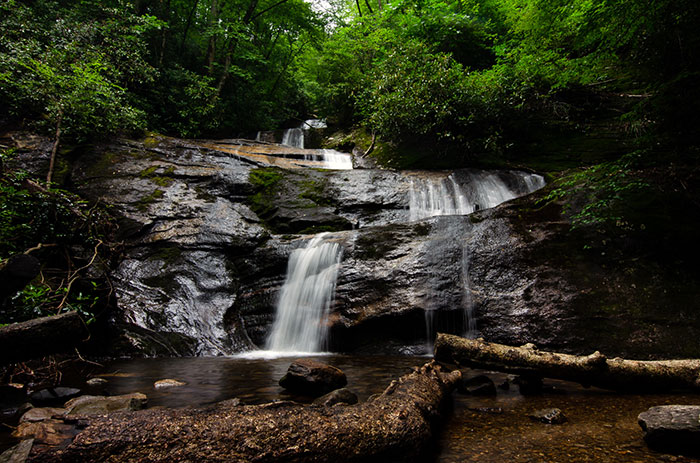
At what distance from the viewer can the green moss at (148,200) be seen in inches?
336

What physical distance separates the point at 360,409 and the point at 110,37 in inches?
618

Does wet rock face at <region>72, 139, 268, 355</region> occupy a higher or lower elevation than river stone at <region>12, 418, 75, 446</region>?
higher

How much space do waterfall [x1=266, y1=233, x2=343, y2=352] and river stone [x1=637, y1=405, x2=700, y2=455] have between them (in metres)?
4.84

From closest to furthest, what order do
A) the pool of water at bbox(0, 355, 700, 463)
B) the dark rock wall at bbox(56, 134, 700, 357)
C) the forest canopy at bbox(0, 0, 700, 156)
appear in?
1. the pool of water at bbox(0, 355, 700, 463)
2. the dark rock wall at bbox(56, 134, 700, 357)
3. the forest canopy at bbox(0, 0, 700, 156)

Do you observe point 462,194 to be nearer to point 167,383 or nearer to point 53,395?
point 167,383

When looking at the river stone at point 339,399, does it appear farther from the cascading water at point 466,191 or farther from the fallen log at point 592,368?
the cascading water at point 466,191

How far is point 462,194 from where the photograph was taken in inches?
390

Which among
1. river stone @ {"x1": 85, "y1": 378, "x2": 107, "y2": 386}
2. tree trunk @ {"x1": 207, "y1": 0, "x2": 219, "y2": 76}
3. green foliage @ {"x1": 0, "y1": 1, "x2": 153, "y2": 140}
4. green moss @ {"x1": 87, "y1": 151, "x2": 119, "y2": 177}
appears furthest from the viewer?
tree trunk @ {"x1": 207, "y1": 0, "x2": 219, "y2": 76}

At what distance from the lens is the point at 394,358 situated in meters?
5.30

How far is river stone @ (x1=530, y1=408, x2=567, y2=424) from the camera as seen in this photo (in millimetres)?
2533

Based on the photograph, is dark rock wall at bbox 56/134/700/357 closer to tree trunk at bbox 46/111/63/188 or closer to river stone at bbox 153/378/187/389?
tree trunk at bbox 46/111/63/188

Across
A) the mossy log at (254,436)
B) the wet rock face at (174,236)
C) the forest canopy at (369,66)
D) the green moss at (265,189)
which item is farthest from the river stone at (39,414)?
the forest canopy at (369,66)

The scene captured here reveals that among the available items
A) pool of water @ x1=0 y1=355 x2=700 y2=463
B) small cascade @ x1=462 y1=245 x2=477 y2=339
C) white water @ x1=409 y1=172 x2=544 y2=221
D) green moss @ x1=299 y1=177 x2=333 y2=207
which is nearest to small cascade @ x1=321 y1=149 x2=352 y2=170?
green moss @ x1=299 y1=177 x2=333 y2=207

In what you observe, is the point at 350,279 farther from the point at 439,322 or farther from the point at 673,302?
the point at 673,302
